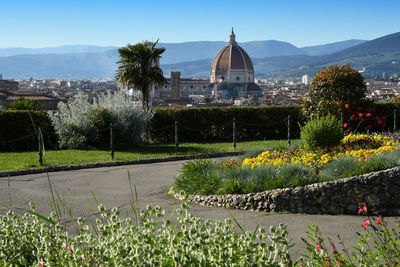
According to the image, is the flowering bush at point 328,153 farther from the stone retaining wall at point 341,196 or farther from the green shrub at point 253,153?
the stone retaining wall at point 341,196

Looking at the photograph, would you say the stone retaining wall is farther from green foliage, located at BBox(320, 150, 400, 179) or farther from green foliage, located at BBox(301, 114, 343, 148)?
green foliage, located at BBox(301, 114, 343, 148)

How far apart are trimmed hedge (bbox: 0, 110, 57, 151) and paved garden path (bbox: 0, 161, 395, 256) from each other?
5172mm

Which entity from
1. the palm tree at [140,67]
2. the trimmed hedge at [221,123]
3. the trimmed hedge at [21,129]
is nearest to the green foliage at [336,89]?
the trimmed hedge at [221,123]

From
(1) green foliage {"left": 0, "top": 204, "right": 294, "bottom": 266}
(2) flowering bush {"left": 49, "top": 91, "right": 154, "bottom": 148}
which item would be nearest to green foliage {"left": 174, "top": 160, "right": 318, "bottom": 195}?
(1) green foliage {"left": 0, "top": 204, "right": 294, "bottom": 266}

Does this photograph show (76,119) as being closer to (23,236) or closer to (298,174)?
(298,174)

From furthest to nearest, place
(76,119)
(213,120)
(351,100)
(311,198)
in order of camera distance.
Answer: (213,120)
(351,100)
(76,119)
(311,198)

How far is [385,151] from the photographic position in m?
9.10

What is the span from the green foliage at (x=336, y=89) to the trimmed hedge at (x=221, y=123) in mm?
2793

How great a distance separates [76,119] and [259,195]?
9.53 m

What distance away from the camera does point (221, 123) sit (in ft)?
63.0

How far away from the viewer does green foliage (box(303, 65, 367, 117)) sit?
16.3 m

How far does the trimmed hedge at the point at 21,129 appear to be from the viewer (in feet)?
52.7

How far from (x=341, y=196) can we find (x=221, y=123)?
1228 centimetres

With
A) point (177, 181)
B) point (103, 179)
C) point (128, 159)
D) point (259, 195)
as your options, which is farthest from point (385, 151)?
point (128, 159)
